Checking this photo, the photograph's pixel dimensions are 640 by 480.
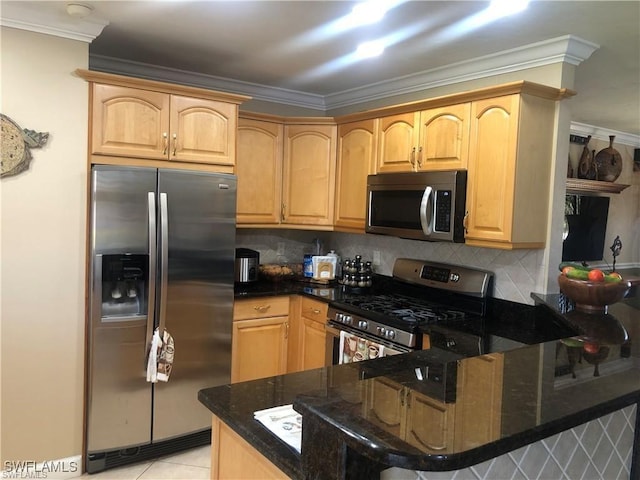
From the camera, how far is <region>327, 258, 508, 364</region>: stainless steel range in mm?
2736

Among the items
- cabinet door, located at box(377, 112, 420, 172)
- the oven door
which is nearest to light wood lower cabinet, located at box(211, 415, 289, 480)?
the oven door

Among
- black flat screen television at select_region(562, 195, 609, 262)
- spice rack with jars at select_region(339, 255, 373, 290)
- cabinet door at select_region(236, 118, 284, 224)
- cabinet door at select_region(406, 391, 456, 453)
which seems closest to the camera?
cabinet door at select_region(406, 391, 456, 453)

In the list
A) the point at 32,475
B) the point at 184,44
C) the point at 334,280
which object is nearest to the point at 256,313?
the point at 334,280

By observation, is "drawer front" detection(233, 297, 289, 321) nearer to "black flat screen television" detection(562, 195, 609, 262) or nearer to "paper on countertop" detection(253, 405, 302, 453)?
"paper on countertop" detection(253, 405, 302, 453)

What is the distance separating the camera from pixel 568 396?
1.11 m

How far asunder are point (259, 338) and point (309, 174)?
4.40 ft

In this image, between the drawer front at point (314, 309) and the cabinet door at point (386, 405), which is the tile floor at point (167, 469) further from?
the cabinet door at point (386, 405)

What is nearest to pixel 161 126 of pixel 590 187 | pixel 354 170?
pixel 354 170

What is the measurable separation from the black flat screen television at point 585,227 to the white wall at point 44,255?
16.2ft

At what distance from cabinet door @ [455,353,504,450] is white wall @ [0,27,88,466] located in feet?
7.77

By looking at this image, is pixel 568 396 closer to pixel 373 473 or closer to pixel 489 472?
pixel 489 472

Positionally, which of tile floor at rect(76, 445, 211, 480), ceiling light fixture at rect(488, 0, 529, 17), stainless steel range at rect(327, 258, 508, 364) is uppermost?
ceiling light fixture at rect(488, 0, 529, 17)

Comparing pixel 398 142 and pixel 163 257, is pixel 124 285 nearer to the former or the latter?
pixel 163 257

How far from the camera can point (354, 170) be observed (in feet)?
12.2
